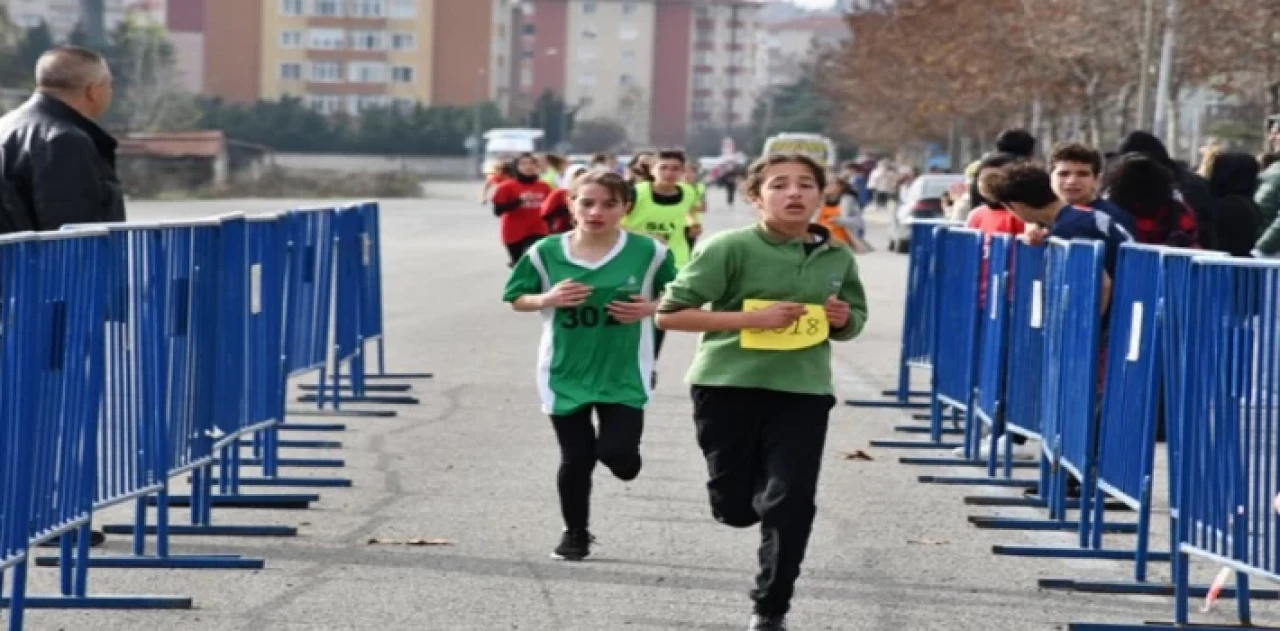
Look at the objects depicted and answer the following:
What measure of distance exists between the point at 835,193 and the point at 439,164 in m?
113

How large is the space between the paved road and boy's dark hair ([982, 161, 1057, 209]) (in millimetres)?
1290

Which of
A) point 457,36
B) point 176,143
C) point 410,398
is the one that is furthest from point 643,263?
point 457,36

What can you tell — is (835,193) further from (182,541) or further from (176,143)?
(176,143)

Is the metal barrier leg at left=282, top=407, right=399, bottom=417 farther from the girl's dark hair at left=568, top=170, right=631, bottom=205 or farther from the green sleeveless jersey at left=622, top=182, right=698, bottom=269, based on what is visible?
the girl's dark hair at left=568, top=170, right=631, bottom=205

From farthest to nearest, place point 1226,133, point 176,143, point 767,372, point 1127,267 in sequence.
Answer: point 176,143
point 1226,133
point 1127,267
point 767,372

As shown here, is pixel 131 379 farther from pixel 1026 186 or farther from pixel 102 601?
Answer: pixel 1026 186

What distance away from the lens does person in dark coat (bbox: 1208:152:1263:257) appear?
1733cm

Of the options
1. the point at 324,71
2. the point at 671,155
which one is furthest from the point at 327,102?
the point at 671,155

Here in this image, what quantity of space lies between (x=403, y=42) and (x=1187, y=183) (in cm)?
15363

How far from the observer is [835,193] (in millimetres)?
29859

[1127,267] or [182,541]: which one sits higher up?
[1127,267]

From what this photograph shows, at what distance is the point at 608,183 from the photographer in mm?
9633

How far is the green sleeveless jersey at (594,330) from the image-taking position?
373 inches

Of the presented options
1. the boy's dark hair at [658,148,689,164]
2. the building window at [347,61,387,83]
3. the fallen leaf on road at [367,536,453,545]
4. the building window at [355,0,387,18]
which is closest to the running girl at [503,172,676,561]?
the fallen leaf on road at [367,536,453,545]
